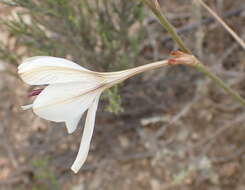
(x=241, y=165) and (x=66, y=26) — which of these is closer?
(x=66, y=26)

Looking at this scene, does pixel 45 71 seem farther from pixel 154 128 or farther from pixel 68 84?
pixel 154 128

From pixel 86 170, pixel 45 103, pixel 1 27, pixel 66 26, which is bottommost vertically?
pixel 86 170

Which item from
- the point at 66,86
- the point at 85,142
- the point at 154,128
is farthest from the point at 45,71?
the point at 154,128

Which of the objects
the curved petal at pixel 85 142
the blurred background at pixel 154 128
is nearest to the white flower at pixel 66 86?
the curved petal at pixel 85 142

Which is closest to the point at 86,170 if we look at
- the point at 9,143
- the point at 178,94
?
the point at 9,143

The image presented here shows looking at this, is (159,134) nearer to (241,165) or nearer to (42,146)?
(241,165)

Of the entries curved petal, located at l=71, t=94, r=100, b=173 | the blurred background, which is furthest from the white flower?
the blurred background
